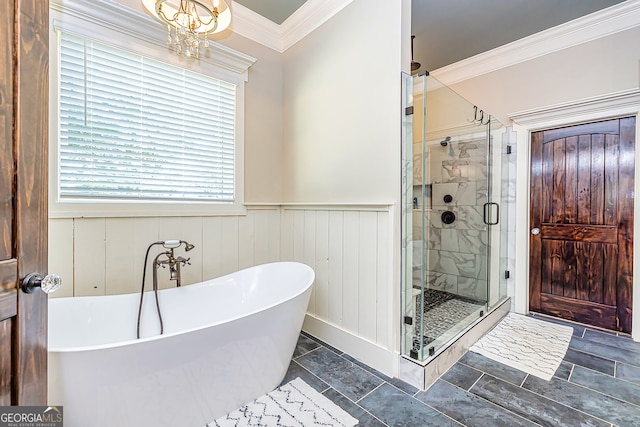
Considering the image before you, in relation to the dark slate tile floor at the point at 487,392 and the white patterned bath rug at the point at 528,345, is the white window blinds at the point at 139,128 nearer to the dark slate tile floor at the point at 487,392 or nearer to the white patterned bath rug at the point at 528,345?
the dark slate tile floor at the point at 487,392


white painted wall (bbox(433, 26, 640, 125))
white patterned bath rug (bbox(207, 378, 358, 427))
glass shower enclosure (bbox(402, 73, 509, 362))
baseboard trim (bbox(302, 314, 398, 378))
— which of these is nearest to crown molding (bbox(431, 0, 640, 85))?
white painted wall (bbox(433, 26, 640, 125))

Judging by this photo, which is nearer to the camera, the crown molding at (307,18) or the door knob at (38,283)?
the door knob at (38,283)

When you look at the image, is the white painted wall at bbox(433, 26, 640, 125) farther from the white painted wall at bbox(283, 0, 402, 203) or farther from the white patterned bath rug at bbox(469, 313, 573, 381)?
the white patterned bath rug at bbox(469, 313, 573, 381)

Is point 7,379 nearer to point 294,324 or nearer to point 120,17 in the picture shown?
point 294,324

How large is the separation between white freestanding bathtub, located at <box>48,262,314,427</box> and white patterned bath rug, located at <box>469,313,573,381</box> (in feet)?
5.18

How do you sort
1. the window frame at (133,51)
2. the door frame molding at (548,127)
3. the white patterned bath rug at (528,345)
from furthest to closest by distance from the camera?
the door frame molding at (548,127), the white patterned bath rug at (528,345), the window frame at (133,51)

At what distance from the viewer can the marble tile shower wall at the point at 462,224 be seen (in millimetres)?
2863

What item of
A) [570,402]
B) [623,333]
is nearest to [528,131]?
[623,333]

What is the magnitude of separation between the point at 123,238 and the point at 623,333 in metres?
4.14

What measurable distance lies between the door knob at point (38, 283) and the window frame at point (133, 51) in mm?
1199

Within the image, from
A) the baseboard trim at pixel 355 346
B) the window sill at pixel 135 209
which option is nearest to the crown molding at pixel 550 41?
the window sill at pixel 135 209

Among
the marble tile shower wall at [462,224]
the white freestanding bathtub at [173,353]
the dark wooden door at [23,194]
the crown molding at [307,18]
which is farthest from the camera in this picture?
the marble tile shower wall at [462,224]

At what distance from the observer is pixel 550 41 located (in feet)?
8.93

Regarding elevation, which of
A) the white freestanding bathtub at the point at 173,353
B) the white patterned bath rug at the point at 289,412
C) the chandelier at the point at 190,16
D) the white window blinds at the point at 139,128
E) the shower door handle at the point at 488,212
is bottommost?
the white patterned bath rug at the point at 289,412
